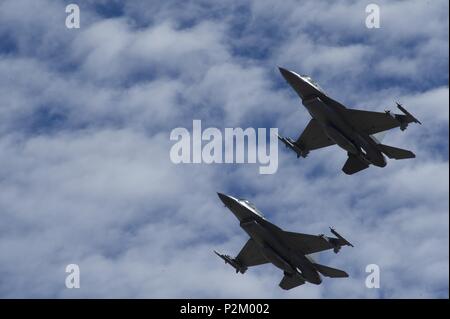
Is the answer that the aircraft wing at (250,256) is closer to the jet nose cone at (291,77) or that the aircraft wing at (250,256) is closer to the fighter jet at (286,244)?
the fighter jet at (286,244)

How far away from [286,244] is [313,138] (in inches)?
700

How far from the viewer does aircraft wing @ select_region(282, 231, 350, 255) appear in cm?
11150

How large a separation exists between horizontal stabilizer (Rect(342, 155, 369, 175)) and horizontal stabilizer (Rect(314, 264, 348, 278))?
1414 centimetres

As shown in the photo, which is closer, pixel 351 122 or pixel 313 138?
pixel 351 122

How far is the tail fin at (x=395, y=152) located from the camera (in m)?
113

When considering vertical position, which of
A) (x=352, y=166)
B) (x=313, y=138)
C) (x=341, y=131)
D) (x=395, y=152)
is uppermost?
(x=313, y=138)

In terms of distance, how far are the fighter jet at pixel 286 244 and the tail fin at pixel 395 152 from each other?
39.2 ft

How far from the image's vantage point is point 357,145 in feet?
371

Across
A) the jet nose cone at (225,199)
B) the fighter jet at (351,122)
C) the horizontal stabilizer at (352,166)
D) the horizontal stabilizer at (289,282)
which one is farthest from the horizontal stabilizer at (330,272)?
the horizontal stabilizer at (352,166)

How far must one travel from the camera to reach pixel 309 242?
112312mm

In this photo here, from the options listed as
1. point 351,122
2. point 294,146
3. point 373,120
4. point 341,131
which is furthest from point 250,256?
point 373,120

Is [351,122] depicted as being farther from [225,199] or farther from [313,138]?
[225,199]
